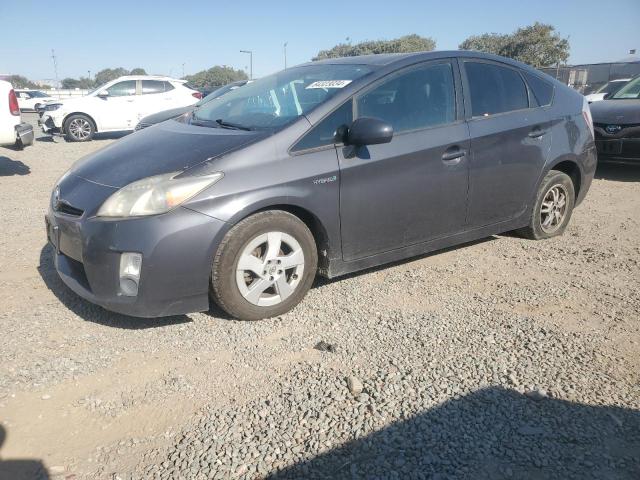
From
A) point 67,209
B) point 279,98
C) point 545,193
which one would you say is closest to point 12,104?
point 67,209

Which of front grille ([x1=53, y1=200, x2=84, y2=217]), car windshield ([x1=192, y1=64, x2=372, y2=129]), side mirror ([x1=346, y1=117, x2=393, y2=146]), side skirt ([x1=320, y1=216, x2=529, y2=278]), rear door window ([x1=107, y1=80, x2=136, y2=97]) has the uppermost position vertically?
rear door window ([x1=107, y1=80, x2=136, y2=97])

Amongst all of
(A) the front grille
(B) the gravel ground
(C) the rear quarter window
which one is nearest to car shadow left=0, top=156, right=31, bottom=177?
(B) the gravel ground

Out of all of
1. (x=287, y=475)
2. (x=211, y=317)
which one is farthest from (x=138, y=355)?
(x=287, y=475)

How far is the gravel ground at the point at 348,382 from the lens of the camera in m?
2.15

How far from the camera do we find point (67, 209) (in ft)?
10.8

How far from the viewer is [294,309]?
11.6 ft

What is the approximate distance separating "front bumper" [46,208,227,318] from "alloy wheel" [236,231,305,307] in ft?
0.76

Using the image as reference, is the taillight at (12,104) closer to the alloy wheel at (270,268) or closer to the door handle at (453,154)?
the alloy wheel at (270,268)

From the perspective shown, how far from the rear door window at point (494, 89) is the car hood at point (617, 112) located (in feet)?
13.8

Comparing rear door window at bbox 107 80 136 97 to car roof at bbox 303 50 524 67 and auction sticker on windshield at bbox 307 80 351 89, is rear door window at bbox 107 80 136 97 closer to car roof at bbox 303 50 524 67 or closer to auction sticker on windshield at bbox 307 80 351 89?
car roof at bbox 303 50 524 67

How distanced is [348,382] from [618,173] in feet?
25.8

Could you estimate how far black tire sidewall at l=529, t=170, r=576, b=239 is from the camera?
15.3ft

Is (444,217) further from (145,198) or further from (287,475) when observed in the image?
(287,475)

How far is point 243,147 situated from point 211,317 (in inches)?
44.6
